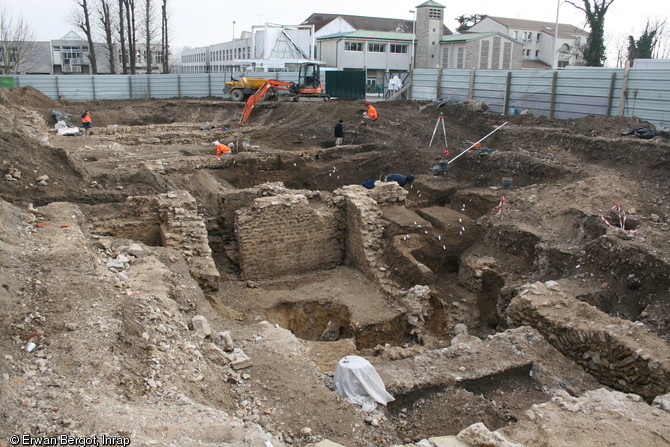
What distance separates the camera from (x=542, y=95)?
17.1 meters

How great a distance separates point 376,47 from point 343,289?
3006 centimetres

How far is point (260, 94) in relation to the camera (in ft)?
73.7

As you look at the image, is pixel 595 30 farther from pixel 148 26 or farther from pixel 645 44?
pixel 148 26

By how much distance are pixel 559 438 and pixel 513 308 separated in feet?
10.2

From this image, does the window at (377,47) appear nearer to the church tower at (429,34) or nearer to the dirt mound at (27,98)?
→ the church tower at (429,34)

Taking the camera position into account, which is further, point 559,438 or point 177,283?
point 177,283

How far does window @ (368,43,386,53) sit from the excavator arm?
1448 cm

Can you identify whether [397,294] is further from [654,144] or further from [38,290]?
[654,144]

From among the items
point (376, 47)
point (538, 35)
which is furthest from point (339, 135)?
point (538, 35)

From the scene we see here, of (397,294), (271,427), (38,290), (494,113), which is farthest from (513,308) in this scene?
(494,113)

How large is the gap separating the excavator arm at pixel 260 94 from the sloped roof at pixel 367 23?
80.7 feet

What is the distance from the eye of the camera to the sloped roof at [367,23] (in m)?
48.0

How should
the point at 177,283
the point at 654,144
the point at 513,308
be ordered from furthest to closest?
the point at 654,144 < the point at 513,308 < the point at 177,283

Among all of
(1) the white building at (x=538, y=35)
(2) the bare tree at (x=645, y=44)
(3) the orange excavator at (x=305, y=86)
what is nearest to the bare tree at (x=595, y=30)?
(2) the bare tree at (x=645, y=44)
